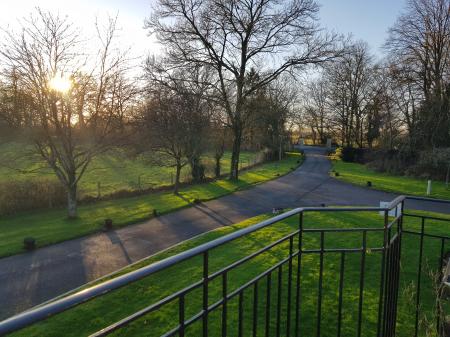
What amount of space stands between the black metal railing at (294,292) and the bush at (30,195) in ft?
37.1

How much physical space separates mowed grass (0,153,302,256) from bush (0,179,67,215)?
457mm

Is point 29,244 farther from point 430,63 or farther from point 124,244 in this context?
point 430,63

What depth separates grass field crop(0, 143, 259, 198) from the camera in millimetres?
15000

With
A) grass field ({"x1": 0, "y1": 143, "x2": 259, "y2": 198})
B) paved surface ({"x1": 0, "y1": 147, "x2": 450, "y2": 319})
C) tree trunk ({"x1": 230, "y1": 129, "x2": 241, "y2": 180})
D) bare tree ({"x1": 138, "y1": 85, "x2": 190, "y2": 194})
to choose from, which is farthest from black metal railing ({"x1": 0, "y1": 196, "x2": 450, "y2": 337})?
tree trunk ({"x1": 230, "y1": 129, "x2": 241, "y2": 180})

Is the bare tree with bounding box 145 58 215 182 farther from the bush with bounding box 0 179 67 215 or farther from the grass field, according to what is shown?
the bush with bounding box 0 179 67 215

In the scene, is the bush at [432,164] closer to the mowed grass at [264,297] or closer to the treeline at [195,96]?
the treeline at [195,96]

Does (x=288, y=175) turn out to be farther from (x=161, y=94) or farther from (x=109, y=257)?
(x=109, y=257)

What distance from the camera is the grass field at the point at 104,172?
15000mm

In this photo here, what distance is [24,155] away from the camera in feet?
47.5

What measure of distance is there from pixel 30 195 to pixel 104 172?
13403 millimetres

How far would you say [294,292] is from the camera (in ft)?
21.3

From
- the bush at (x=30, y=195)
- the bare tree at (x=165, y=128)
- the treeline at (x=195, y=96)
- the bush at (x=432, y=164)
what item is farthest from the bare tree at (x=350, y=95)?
the bush at (x=30, y=195)

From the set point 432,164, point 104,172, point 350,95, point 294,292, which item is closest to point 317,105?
point 350,95

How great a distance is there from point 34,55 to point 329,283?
42.3 feet
